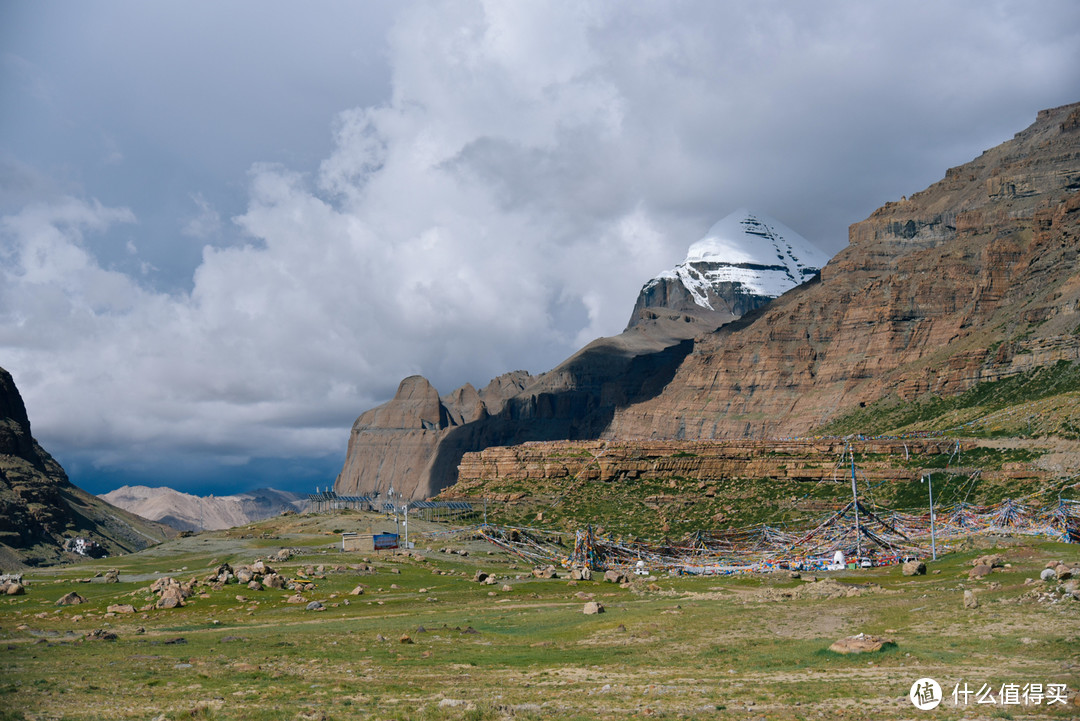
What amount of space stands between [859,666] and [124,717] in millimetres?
19427

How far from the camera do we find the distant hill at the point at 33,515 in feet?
449

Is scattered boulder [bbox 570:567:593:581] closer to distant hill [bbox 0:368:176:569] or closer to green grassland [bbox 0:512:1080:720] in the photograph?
green grassland [bbox 0:512:1080:720]

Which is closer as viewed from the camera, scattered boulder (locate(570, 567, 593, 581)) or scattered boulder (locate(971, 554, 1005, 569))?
scattered boulder (locate(971, 554, 1005, 569))

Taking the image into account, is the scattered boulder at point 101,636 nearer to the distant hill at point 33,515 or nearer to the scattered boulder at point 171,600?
the scattered boulder at point 171,600

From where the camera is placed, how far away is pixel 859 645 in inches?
1127

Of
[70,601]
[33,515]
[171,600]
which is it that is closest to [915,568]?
[171,600]

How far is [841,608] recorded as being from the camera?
129 ft

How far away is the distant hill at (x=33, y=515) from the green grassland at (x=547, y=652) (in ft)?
301

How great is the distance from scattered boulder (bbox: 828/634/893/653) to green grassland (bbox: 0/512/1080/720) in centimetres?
48

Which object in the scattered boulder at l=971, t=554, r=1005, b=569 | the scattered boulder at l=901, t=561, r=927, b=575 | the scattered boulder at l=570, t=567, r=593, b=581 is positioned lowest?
the scattered boulder at l=570, t=567, r=593, b=581

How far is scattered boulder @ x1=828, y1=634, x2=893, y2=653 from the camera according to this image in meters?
28.3

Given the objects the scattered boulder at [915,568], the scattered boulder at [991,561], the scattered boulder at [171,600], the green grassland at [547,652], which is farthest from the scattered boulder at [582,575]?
the scattered boulder at [171,600]

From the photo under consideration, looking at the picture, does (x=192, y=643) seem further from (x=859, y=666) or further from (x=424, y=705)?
(x=859, y=666)

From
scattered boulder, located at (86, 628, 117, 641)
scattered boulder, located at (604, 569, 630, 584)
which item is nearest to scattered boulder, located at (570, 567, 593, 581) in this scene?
scattered boulder, located at (604, 569, 630, 584)
